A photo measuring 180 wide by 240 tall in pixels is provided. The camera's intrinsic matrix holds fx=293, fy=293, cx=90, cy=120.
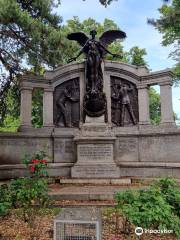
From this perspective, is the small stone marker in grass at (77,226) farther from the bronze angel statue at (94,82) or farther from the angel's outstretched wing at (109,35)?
the angel's outstretched wing at (109,35)

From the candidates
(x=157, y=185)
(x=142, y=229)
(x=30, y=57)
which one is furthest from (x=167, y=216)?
(x=30, y=57)

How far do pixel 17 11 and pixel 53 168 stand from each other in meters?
6.09

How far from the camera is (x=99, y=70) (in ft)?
40.6

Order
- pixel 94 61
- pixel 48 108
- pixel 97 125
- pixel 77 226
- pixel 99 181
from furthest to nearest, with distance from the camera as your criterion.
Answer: pixel 48 108, pixel 94 61, pixel 97 125, pixel 99 181, pixel 77 226

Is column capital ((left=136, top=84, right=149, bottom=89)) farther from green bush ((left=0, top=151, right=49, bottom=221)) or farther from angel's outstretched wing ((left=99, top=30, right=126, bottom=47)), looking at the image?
green bush ((left=0, top=151, right=49, bottom=221))

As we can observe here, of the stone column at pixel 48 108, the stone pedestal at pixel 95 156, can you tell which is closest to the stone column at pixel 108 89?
the stone pedestal at pixel 95 156

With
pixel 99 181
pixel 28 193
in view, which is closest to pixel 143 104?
pixel 99 181

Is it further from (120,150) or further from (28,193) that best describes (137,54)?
(28,193)

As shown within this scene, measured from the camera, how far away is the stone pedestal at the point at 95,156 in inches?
417

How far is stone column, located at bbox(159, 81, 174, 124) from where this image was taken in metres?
12.2

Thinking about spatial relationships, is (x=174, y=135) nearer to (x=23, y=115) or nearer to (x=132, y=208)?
(x=23, y=115)

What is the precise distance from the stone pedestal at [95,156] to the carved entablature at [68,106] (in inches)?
63.7

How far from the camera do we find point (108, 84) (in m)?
13.0

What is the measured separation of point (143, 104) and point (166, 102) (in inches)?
38.5
